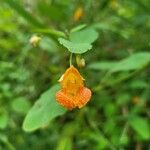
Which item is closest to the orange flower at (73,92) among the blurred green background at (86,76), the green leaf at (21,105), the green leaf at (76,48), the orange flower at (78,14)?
the green leaf at (76,48)

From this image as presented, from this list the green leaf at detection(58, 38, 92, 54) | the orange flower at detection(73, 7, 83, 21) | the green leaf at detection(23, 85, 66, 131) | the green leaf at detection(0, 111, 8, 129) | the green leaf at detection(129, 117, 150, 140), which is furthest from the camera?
the orange flower at detection(73, 7, 83, 21)

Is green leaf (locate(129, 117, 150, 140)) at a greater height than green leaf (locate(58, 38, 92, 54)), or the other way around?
green leaf (locate(58, 38, 92, 54))

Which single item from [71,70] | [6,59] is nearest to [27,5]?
[6,59]

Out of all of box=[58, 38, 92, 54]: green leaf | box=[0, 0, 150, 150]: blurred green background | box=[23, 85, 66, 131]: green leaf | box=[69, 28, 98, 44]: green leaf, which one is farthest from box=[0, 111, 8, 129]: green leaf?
box=[58, 38, 92, 54]: green leaf

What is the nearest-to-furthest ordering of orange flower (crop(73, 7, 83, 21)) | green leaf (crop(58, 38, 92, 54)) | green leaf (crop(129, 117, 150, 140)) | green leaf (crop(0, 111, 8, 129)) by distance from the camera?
green leaf (crop(58, 38, 92, 54)) → green leaf (crop(0, 111, 8, 129)) → green leaf (crop(129, 117, 150, 140)) → orange flower (crop(73, 7, 83, 21))

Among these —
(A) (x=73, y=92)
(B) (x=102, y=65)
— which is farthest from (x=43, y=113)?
(B) (x=102, y=65)

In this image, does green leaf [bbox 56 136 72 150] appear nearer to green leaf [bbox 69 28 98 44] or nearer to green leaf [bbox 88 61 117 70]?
green leaf [bbox 88 61 117 70]

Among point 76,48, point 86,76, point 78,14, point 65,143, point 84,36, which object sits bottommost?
point 65,143

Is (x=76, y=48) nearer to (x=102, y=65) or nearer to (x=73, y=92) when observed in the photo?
(x=73, y=92)

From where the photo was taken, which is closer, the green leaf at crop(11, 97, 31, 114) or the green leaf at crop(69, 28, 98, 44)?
the green leaf at crop(69, 28, 98, 44)
